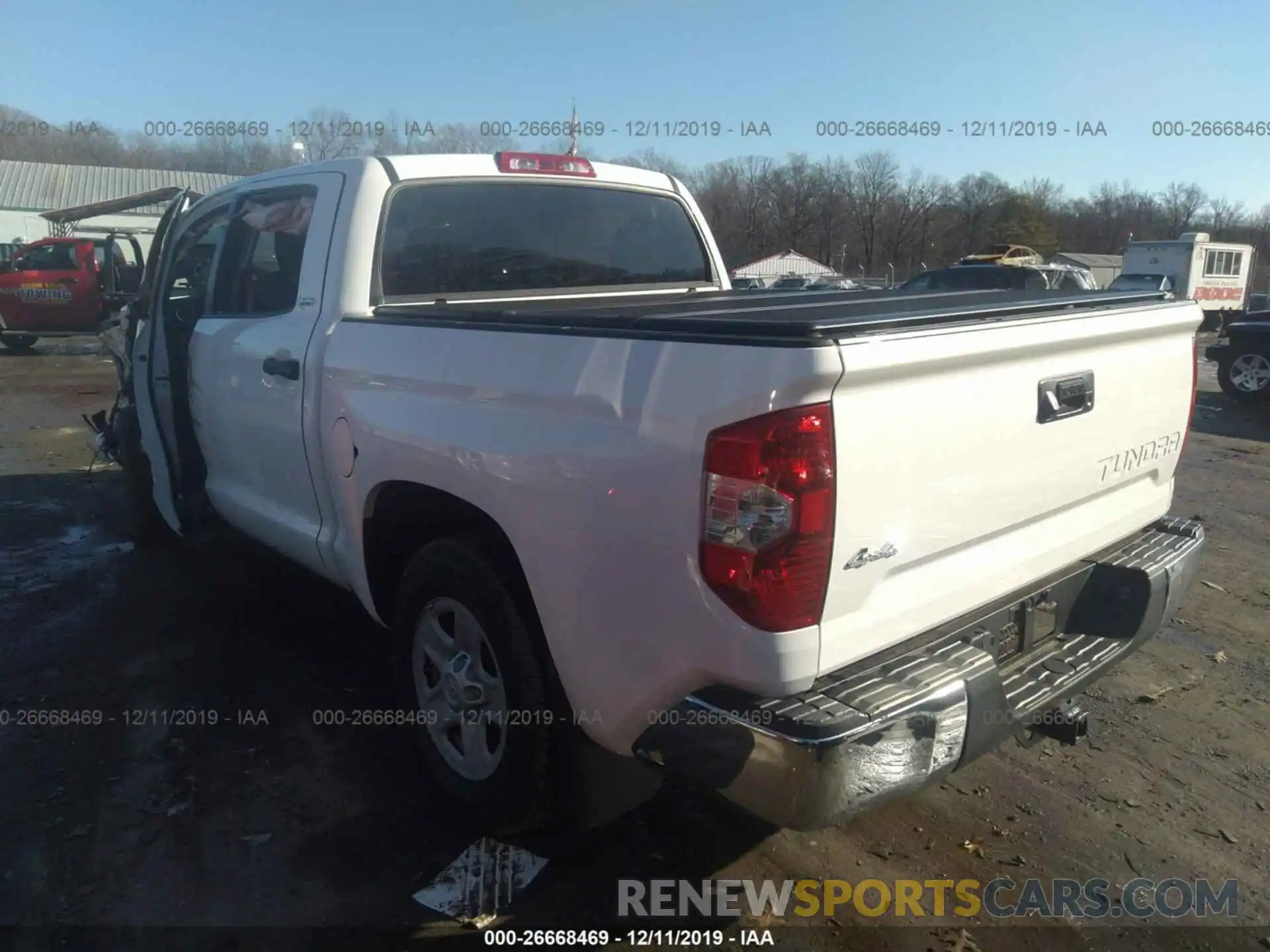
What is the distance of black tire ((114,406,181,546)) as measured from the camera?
5.70 metres

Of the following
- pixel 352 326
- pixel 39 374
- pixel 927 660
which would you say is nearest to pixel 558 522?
pixel 927 660

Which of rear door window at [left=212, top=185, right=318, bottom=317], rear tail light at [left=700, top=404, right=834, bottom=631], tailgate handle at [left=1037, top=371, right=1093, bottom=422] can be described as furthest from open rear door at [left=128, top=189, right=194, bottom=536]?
tailgate handle at [left=1037, top=371, right=1093, bottom=422]

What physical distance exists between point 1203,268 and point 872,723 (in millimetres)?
34836

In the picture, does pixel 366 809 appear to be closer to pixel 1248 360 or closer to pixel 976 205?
pixel 1248 360

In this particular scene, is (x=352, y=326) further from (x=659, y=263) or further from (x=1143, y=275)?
(x=1143, y=275)

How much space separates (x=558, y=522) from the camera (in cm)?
242

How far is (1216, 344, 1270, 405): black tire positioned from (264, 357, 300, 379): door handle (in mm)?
12414

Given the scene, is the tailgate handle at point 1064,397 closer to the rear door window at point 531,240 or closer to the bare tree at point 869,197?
the rear door window at point 531,240

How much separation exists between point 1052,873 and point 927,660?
3.66ft

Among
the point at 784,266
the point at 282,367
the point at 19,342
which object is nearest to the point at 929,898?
the point at 282,367

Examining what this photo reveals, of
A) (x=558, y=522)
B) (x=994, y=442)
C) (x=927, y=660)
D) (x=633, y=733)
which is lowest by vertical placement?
(x=633, y=733)

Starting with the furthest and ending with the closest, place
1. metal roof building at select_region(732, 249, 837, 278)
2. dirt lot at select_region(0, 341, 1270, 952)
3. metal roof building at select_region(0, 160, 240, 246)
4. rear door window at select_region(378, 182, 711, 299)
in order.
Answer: metal roof building at select_region(732, 249, 837, 278) < metal roof building at select_region(0, 160, 240, 246) < rear door window at select_region(378, 182, 711, 299) < dirt lot at select_region(0, 341, 1270, 952)

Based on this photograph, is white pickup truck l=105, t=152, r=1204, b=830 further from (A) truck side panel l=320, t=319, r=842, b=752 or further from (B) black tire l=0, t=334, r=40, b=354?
(B) black tire l=0, t=334, r=40, b=354

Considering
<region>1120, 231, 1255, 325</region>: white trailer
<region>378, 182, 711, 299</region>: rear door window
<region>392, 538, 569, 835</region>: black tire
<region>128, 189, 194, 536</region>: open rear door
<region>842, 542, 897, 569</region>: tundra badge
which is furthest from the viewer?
<region>1120, 231, 1255, 325</region>: white trailer
